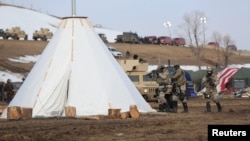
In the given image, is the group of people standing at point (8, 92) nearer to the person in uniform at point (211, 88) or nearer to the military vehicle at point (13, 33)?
the person in uniform at point (211, 88)

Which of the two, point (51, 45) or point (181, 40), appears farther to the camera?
point (181, 40)

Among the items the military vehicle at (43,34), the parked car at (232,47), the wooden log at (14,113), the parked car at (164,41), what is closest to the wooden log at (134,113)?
the wooden log at (14,113)

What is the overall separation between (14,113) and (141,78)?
14.8 meters

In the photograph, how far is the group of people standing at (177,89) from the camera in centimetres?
1956

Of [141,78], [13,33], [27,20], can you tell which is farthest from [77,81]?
[27,20]

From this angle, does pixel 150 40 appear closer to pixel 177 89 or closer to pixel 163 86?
pixel 163 86

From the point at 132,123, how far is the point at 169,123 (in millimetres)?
985

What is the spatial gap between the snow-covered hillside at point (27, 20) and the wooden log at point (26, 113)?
222 feet

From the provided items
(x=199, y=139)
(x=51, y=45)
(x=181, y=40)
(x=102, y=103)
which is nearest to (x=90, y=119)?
(x=102, y=103)

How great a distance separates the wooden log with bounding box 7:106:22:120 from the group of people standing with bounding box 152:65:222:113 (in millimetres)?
5498

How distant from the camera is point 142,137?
1174 centimetres

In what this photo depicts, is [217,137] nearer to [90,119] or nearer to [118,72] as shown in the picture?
[90,119]

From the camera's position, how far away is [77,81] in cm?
1806
